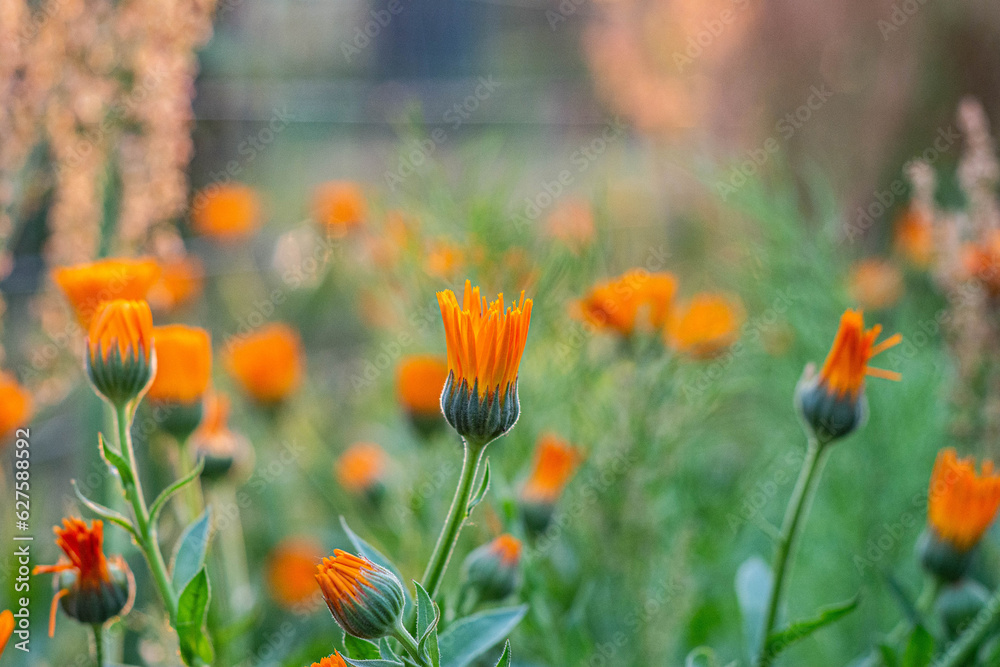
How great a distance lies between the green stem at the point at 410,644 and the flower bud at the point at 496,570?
10 centimetres

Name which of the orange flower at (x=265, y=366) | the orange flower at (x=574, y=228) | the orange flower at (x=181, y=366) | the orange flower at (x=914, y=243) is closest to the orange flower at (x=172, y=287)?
the orange flower at (x=265, y=366)

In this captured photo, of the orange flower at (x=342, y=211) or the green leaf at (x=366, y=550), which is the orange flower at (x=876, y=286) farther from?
the green leaf at (x=366, y=550)

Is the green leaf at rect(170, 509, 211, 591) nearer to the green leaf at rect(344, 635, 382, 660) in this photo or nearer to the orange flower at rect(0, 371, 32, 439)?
the green leaf at rect(344, 635, 382, 660)

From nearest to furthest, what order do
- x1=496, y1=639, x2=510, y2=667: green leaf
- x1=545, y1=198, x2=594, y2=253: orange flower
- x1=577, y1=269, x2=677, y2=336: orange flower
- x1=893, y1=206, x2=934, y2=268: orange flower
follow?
x1=496, y1=639, x2=510, y2=667: green leaf → x1=577, y1=269, x2=677, y2=336: orange flower → x1=545, y1=198, x2=594, y2=253: orange flower → x1=893, y1=206, x2=934, y2=268: orange flower

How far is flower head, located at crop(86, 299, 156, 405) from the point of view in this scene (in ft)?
1.05

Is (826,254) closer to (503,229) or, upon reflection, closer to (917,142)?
(503,229)

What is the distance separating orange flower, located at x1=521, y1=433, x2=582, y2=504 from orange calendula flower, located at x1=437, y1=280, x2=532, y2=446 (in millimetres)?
148

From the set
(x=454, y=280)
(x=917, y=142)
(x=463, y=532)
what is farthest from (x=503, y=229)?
(x=917, y=142)

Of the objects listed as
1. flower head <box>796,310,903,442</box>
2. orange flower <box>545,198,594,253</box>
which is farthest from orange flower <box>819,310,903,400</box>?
orange flower <box>545,198,594,253</box>

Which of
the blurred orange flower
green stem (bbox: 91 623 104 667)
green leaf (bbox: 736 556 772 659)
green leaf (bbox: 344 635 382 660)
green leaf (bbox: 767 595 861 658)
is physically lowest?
green leaf (bbox: 736 556 772 659)

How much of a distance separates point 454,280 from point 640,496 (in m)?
0.18

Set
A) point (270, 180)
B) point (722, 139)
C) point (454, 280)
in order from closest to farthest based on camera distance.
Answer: point (454, 280) < point (722, 139) < point (270, 180)

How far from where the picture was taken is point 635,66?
1.41 metres

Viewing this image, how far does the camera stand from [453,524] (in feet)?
0.87
